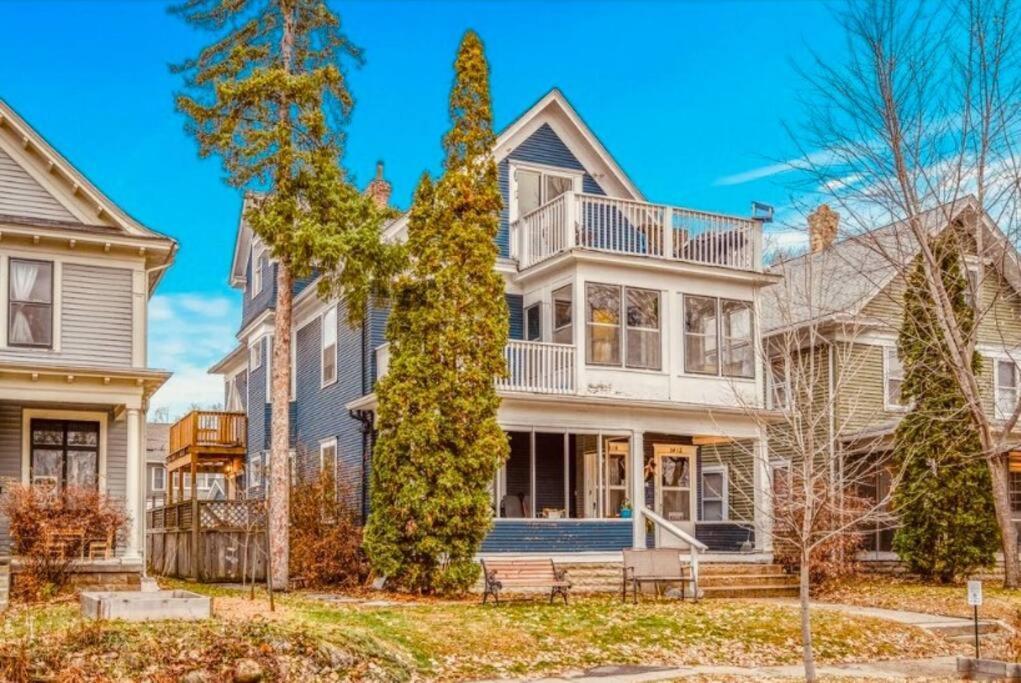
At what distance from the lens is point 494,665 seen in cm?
1418

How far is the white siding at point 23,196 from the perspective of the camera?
22.6 meters

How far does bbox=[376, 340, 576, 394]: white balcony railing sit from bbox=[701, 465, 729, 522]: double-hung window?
7110 millimetres

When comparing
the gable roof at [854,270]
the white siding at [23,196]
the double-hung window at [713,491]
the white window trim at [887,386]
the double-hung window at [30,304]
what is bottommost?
the double-hung window at [713,491]

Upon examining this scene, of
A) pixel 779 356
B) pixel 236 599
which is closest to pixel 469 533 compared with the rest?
pixel 236 599

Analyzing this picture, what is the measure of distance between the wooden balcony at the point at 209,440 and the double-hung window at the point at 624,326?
11.5m

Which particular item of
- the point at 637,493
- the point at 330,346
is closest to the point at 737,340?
the point at 637,493

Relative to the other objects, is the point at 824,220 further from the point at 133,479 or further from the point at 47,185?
the point at 47,185

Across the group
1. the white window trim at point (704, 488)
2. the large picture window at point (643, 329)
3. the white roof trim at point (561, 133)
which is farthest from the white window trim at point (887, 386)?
the large picture window at point (643, 329)

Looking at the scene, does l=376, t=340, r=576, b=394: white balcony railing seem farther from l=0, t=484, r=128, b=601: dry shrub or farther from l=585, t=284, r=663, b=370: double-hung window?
l=0, t=484, r=128, b=601: dry shrub

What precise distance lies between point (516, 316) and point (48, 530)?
35.6ft

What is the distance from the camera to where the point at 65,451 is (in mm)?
23031

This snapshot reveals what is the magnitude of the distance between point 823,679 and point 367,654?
203 inches

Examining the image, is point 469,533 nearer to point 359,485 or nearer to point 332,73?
point 359,485

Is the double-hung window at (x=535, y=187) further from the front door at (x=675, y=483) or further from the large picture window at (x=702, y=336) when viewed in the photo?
the front door at (x=675, y=483)
